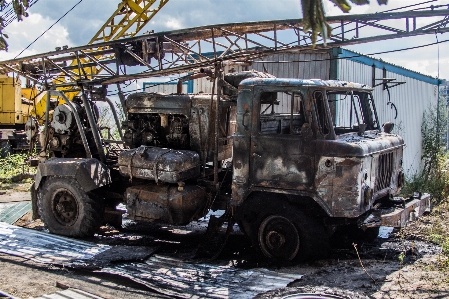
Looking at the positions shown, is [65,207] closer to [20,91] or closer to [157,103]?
[157,103]

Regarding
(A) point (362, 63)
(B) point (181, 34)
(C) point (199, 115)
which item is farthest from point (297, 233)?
(A) point (362, 63)

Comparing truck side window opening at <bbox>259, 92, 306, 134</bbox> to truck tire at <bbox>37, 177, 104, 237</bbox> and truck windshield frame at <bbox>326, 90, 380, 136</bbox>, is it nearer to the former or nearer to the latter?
truck windshield frame at <bbox>326, 90, 380, 136</bbox>

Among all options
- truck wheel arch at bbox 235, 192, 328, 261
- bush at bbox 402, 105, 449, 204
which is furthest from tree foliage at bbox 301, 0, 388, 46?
bush at bbox 402, 105, 449, 204

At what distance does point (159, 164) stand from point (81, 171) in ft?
5.29

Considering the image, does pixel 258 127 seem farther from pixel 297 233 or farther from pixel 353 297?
pixel 353 297

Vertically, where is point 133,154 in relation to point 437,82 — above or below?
below

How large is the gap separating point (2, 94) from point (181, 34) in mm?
14229

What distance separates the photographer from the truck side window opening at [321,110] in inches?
287

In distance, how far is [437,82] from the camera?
1953cm

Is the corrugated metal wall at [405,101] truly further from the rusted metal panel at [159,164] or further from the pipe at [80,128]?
the pipe at [80,128]

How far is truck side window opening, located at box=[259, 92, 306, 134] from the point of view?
746 centimetres

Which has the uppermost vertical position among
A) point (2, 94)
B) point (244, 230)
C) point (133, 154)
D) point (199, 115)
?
point (2, 94)

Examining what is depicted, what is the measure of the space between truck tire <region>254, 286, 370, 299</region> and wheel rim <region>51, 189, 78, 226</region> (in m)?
4.61

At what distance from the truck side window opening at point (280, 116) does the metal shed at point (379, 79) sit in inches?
96.6
